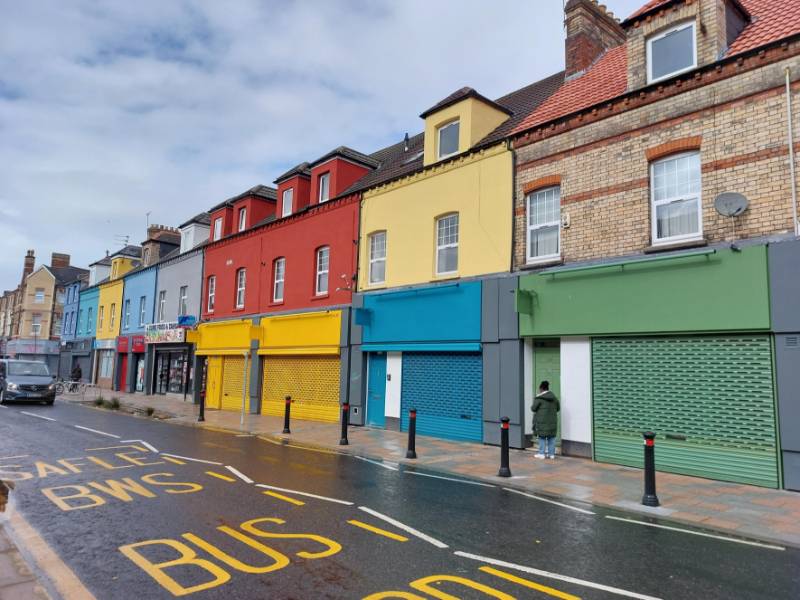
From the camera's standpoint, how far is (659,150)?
10922 millimetres

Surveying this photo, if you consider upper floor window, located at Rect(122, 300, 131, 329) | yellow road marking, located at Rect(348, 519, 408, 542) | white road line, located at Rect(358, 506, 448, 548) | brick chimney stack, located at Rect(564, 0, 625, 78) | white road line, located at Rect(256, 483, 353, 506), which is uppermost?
brick chimney stack, located at Rect(564, 0, 625, 78)

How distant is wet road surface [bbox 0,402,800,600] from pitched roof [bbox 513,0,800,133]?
9.01 meters

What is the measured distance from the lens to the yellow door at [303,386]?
1842 centimetres

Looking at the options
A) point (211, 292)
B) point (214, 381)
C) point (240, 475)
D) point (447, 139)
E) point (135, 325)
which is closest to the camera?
point (240, 475)

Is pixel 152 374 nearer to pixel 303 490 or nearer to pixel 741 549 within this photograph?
pixel 303 490

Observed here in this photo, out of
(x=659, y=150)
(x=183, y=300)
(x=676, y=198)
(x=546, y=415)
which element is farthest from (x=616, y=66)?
(x=183, y=300)

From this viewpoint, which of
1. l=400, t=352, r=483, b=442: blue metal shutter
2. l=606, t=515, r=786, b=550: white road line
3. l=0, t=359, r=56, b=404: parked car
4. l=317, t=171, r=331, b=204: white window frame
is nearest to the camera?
l=606, t=515, r=786, b=550: white road line

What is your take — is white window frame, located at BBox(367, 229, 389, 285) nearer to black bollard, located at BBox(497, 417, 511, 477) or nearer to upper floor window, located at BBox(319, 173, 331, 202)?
upper floor window, located at BBox(319, 173, 331, 202)

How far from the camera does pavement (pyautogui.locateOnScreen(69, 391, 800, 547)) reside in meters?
7.11

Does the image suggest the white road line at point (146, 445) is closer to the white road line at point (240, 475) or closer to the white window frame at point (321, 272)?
the white road line at point (240, 475)

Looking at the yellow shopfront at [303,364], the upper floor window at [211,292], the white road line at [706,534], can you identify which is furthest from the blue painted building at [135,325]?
the white road line at [706,534]

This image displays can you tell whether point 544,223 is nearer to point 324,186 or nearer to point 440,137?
point 440,137

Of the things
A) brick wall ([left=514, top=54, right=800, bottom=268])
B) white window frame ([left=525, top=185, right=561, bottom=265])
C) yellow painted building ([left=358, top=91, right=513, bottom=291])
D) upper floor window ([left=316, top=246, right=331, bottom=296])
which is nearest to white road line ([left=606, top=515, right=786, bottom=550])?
brick wall ([left=514, top=54, right=800, bottom=268])

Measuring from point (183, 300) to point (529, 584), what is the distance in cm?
2705
